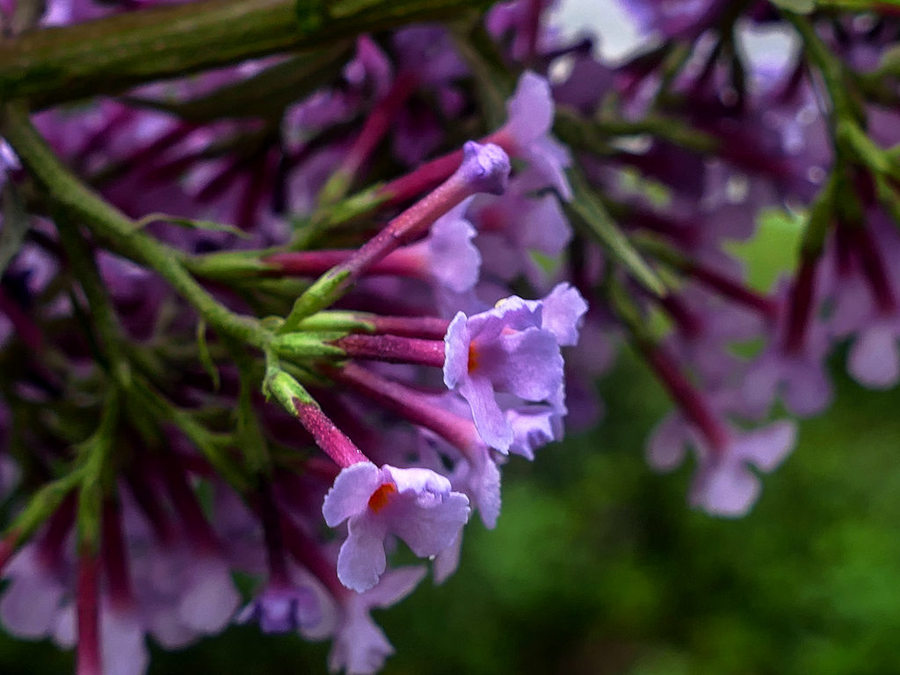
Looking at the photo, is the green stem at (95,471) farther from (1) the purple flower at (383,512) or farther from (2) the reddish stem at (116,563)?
(1) the purple flower at (383,512)

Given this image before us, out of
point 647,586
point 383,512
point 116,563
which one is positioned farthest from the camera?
point 647,586

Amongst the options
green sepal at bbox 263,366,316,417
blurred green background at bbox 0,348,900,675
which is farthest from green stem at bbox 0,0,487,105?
blurred green background at bbox 0,348,900,675

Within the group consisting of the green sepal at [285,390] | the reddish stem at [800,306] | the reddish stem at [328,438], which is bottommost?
the reddish stem at [800,306]

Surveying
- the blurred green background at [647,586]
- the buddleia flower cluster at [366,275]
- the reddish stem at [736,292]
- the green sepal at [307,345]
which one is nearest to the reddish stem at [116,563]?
the buddleia flower cluster at [366,275]

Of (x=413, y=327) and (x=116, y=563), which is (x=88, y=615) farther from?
(x=413, y=327)

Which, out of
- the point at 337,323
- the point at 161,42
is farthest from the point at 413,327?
the point at 161,42

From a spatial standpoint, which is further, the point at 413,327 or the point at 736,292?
the point at 736,292

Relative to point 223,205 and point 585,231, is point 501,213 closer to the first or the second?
point 585,231

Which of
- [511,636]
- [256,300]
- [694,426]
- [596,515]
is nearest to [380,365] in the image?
[256,300]
